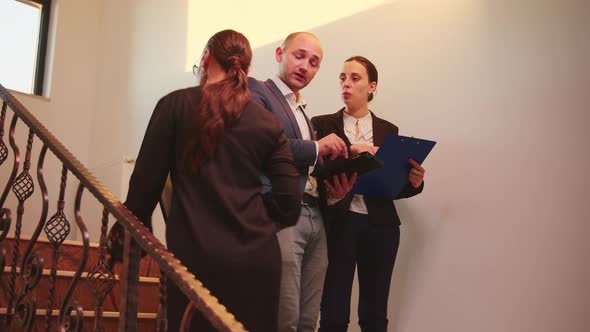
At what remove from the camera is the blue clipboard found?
2.65 metres

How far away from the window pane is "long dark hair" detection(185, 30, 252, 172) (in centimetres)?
446

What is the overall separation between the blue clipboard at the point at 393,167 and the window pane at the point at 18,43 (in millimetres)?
3973

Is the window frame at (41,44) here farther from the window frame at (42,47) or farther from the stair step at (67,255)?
the stair step at (67,255)

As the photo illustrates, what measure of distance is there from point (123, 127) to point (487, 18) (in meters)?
3.42

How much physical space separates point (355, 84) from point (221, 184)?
1595 millimetres

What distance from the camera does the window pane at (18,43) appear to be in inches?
224

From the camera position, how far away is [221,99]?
5.53 feet

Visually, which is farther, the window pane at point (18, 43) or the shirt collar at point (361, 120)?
the window pane at point (18, 43)

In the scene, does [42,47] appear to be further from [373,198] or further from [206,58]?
[206,58]

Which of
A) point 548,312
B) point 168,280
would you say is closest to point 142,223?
point 168,280

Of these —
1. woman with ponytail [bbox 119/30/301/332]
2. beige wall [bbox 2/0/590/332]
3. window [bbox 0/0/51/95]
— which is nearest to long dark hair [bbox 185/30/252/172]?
woman with ponytail [bbox 119/30/301/332]

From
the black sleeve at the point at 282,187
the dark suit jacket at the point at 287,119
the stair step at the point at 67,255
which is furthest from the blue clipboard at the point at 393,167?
the stair step at the point at 67,255

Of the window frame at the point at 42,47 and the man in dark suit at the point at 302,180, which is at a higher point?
the window frame at the point at 42,47

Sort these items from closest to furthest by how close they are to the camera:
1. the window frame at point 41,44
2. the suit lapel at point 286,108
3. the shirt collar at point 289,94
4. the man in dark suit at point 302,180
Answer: the man in dark suit at point 302,180, the suit lapel at point 286,108, the shirt collar at point 289,94, the window frame at point 41,44
